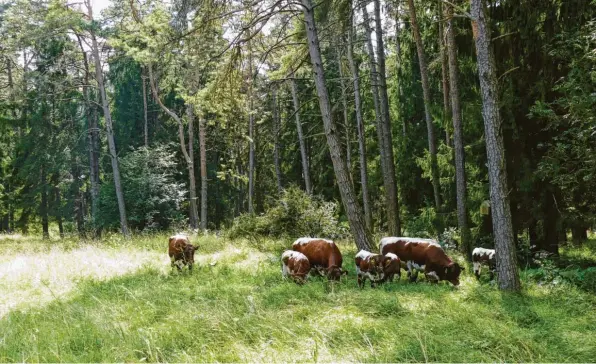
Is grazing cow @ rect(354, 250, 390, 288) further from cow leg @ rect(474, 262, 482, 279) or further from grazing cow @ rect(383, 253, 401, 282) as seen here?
cow leg @ rect(474, 262, 482, 279)

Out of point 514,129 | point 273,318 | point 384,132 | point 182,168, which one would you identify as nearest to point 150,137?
point 182,168

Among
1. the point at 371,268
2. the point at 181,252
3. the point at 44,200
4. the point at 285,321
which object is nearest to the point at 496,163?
the point at 371,268

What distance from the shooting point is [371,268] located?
24.6 feet

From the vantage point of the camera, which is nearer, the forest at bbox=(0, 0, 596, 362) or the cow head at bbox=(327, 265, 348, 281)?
the forest at bbox=(0, 0, 596, 362)

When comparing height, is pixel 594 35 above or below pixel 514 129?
above

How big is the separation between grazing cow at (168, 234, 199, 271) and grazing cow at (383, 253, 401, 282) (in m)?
4.38

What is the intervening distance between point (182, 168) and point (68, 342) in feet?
81.9

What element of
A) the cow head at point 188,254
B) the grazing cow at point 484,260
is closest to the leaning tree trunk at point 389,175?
the grazing cow at point 484,260

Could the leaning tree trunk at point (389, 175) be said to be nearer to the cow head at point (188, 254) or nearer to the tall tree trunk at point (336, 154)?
the tall tree trunk at point (336, 154)

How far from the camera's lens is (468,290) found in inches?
277

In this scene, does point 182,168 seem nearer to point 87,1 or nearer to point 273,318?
point 87,1

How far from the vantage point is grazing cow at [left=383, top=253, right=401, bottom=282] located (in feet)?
25.0

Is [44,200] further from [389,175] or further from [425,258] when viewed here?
[425,258]

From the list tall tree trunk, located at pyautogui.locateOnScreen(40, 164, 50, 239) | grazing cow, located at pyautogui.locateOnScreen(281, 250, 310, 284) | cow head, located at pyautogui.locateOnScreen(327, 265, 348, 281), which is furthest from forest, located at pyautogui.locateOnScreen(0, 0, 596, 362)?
tall tree trunk, located at pyautogui.locateOnScreen(40, 164, 50, 239)
